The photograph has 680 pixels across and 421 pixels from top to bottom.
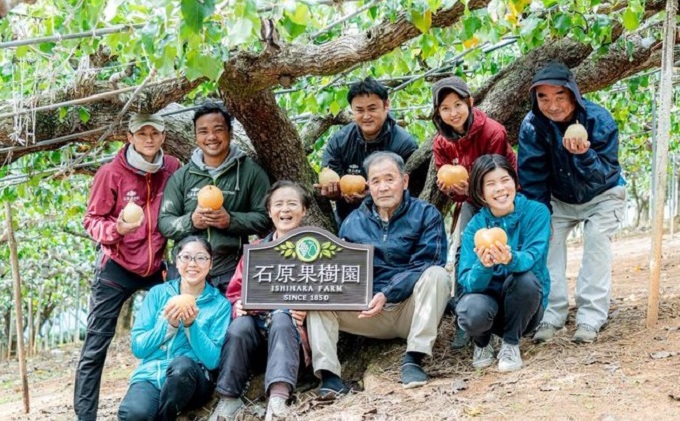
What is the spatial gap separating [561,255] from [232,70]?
2.54 metres

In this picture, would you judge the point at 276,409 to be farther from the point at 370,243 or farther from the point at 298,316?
the point at 370,243

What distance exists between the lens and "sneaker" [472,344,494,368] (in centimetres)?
436

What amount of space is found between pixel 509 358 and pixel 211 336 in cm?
184

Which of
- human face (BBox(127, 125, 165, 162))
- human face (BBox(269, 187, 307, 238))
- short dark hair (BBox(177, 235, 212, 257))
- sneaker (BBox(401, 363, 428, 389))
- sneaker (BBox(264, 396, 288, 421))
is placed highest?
human face (BBox(127, 125, 165, 162))

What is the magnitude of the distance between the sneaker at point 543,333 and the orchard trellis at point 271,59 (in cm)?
140

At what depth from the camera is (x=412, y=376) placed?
167 inches

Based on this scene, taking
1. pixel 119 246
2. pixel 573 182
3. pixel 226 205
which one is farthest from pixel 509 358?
pixel 119 246

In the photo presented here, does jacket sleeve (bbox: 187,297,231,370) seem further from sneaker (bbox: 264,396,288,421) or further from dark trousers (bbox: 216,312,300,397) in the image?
sneaker (bbox: 264,396,288,421)

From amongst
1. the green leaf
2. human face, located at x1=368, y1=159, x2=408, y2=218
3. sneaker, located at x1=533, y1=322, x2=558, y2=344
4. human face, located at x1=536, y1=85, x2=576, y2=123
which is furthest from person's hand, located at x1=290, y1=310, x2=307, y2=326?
human face, located at x1=536, y1=85, x2=576, y2=123

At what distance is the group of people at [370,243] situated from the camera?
4.29 metres

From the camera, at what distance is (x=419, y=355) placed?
171 inches

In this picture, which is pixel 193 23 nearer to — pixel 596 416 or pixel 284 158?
pixel 596 416

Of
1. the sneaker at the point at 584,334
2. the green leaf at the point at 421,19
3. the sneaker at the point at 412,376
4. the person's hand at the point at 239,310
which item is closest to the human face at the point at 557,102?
the green leaf at the point at 421,19

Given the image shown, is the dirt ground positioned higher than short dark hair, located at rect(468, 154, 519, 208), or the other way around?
short dark hair, located at rect(468, 154, 519, 208)
